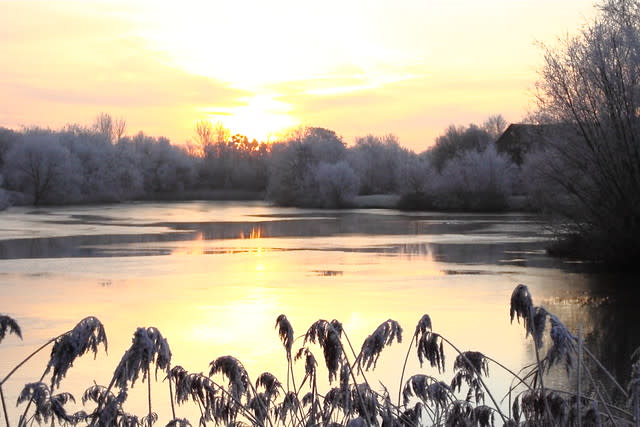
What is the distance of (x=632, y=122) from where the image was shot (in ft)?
57.4

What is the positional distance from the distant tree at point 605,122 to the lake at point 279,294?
4.00 ft

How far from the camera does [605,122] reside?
17766 mm

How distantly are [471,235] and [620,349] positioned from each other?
58.5 feet

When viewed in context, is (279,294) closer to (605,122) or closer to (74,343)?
(605,122)

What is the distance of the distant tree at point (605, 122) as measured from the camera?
17.4 meters

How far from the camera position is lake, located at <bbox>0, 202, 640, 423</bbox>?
900cm

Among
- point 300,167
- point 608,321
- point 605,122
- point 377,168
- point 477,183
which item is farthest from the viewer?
point 377,168

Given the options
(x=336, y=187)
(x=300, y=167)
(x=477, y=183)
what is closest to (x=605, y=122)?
(x=477, y=183)

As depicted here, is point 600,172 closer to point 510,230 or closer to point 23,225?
point 510,230

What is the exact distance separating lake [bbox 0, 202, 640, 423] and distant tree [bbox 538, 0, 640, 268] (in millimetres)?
1218

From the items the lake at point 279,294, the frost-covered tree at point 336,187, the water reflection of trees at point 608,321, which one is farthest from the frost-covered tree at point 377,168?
the water reflection of trees at point 608,321

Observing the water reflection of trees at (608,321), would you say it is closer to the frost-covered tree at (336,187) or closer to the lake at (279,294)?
the lake at (279,294)

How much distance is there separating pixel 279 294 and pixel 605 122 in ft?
27.3

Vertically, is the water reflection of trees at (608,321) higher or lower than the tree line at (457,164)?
lower
